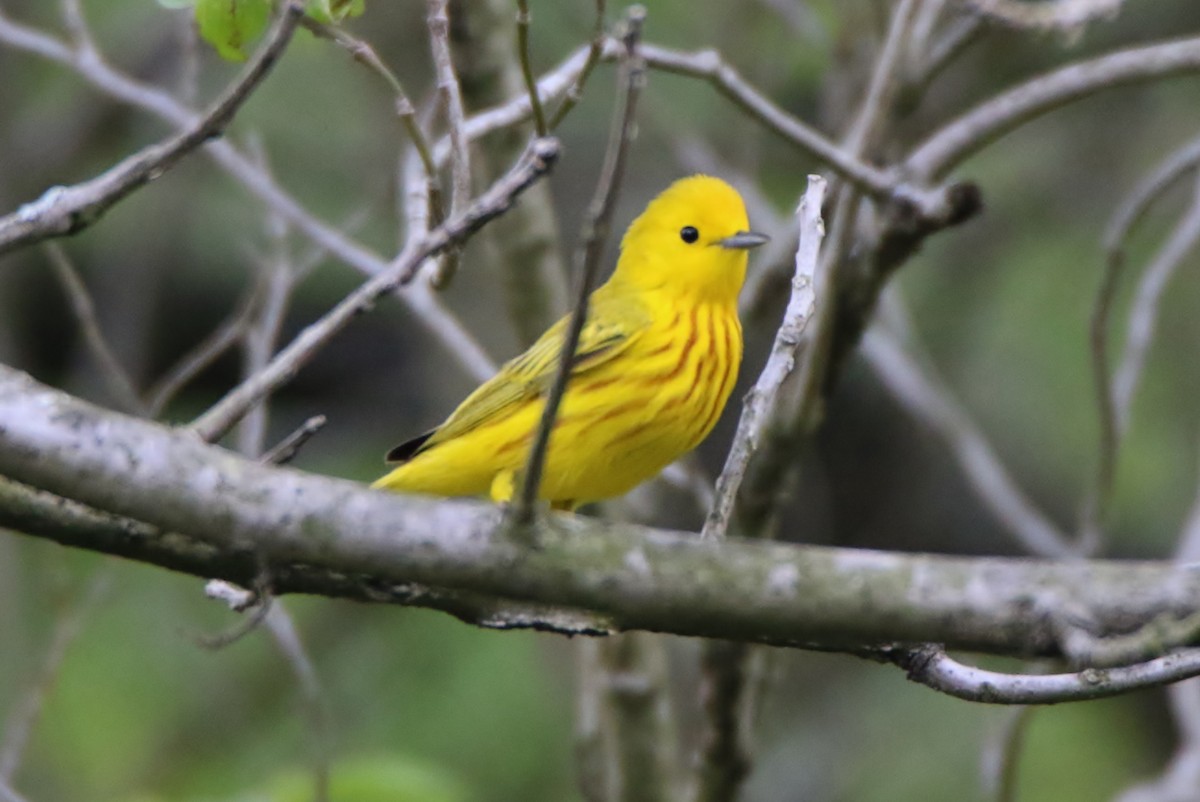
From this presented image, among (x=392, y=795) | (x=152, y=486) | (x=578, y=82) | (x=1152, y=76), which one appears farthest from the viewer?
(x=392, y=795)

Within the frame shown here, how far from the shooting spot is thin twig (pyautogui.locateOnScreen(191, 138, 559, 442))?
2.51 m

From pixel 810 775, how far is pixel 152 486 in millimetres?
5940

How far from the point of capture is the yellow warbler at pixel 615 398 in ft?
13.3

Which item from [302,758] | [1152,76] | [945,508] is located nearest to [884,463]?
[945,508]

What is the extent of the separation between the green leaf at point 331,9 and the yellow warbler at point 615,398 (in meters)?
1.31

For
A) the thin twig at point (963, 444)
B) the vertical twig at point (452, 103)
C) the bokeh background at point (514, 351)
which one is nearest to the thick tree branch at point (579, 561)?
the vertical twig at point (452, 103)

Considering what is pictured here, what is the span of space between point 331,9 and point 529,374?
160cm

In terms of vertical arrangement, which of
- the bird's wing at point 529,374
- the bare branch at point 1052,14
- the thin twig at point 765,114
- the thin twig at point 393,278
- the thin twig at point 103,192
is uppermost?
the bare branch at point 1052,14

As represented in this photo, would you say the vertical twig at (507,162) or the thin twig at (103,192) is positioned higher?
the vertical twig at (507,162)

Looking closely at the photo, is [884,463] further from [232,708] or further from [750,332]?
[232,708]

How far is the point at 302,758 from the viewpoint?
735 cm

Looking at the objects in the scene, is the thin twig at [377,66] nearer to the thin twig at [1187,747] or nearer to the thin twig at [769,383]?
the thin twig at [769,383]

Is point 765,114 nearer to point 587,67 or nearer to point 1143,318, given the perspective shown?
point 587,67

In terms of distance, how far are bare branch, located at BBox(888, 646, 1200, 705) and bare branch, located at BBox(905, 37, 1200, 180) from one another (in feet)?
7.64
